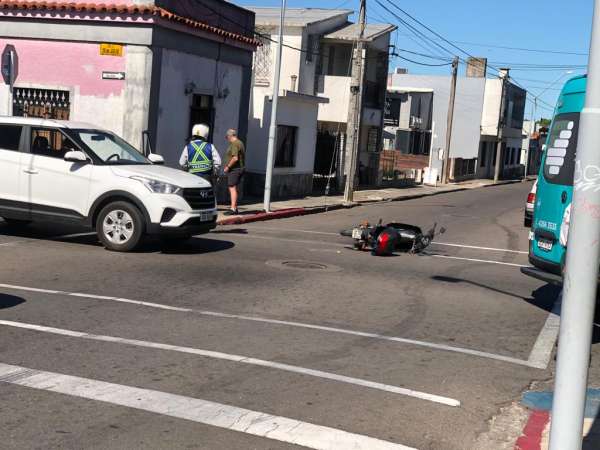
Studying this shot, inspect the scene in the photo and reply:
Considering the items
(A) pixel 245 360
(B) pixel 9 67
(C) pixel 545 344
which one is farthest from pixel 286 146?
(A) pixel 245 360

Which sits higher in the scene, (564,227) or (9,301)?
(564,227)

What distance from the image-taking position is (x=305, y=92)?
34.0 meters

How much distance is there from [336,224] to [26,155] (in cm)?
884

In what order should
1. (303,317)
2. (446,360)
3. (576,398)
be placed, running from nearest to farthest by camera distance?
1. (576,398)
2. (446,360)
3. (303,317)

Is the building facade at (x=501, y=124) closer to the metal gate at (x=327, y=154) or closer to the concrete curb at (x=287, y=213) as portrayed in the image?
the metal gate at (x=327, y=154)

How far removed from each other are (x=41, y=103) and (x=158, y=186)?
316 inches

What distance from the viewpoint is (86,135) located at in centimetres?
1296

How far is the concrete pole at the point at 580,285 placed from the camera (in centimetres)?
420

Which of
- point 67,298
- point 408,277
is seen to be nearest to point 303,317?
point 67,298

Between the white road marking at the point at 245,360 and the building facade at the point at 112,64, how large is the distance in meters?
11.2

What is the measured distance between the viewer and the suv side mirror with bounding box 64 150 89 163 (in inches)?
482

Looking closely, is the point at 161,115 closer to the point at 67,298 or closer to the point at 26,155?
the point at 26,155

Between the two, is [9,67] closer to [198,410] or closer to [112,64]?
[112,64]

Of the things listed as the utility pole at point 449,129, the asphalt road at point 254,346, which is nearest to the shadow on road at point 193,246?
the asphalt road at point 254,346
